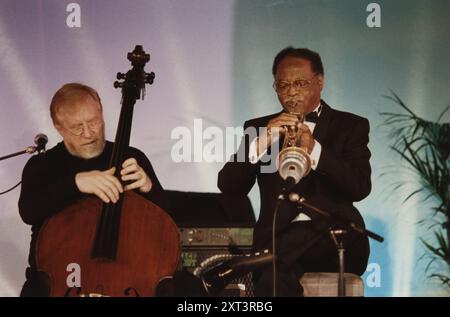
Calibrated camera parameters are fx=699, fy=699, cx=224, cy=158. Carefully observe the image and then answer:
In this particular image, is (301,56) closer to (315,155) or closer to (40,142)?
(315,155)

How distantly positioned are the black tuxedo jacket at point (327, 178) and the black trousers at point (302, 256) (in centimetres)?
9

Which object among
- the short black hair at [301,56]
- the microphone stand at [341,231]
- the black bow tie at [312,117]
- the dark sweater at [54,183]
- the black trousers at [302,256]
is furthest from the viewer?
the short black hair at [301,56]

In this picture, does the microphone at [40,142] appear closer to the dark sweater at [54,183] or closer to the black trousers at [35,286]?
the dark sweater at [54,183]

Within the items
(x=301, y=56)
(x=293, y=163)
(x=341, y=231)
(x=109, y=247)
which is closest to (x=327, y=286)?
(x=341, y=231)

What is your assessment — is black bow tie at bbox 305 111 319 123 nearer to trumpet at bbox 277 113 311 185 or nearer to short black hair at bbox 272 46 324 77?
short black hair at bbox 272 46 324 77

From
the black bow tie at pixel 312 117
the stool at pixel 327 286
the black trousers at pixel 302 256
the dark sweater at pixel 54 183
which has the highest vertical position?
the black bow tie at pixel 312 117

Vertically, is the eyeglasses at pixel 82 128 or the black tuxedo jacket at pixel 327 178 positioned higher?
the eyeglasses at pixel 82 128

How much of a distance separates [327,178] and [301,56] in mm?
915

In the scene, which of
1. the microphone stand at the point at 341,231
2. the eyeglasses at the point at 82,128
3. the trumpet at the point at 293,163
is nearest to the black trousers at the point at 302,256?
the microphone stand at the point at 341,231

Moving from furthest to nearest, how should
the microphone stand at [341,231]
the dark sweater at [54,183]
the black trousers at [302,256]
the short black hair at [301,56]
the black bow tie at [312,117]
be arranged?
the short black hair at [301,56], the black bow tie at [312,117], the dark sweater at [54,183], the black trousers at [302,256], the microphone stand at [341,231]

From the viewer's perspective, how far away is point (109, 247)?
3.73 m

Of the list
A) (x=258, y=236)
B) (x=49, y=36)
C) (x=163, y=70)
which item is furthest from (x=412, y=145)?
(x=49, y=36)

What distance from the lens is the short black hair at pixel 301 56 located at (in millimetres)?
4711

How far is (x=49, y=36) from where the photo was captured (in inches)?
189
